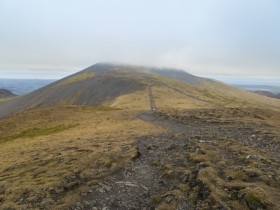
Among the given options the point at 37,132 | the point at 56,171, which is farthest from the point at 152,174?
the point at 37,132

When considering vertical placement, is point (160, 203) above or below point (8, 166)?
above

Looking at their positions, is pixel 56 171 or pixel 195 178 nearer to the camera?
pixel 195 178

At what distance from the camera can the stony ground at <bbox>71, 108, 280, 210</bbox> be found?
18562 mm

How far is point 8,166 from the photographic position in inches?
1266

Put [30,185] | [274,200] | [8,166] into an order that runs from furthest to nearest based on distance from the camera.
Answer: [8,166] < [30,185] < [274,200]

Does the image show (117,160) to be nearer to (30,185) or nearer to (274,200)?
(30,185)

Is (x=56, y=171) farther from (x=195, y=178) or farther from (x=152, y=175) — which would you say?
(x=195, y=178)

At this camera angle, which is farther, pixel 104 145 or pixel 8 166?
pixel 104 145

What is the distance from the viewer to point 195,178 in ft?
71.4

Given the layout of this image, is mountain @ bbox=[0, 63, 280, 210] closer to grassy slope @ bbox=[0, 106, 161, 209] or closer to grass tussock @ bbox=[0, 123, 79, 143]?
grassy slope @ bbox=[0, 106, 161, 209]

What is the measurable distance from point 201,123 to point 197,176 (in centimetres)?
2980

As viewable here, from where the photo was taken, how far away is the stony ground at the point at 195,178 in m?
18.6

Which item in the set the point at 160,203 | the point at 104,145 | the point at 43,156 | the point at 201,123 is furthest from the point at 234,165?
the point at 201,123

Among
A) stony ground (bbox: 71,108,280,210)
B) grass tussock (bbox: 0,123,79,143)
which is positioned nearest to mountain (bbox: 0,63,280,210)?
stony ground (bbox: 71,108,280,210)
